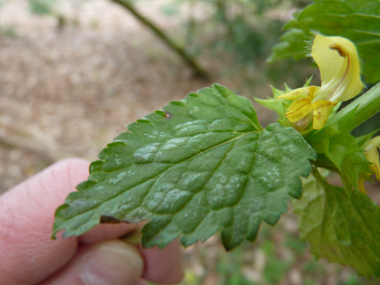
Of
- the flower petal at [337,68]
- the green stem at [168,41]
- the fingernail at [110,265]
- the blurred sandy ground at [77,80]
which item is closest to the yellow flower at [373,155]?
the flower petal at [337,68]

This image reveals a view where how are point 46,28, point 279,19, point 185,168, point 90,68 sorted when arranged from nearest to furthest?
point 185,168 → point 279,19 → point 90,68 → point 46,28

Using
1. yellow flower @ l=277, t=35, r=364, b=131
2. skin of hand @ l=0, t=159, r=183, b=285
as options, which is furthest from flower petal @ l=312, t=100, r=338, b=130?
skin of hand @ l=0, t=159, r=183, b=285

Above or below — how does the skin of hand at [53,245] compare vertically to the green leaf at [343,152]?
above

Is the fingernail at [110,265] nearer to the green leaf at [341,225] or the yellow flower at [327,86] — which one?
the green leaf at [341,225]

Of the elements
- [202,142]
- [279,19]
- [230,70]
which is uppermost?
[230,70]

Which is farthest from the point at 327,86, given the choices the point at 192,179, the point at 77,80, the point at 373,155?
the point at 77,80

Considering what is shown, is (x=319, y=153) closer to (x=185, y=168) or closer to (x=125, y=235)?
(x=185, y=168)

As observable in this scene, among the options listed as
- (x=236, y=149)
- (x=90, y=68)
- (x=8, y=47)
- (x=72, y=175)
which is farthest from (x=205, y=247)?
(x=8, y=47)
